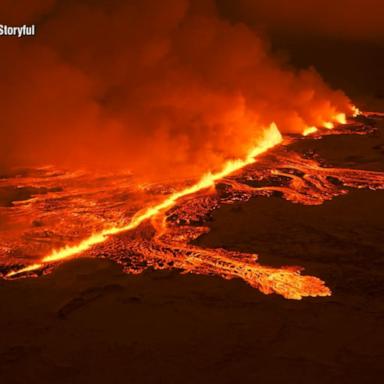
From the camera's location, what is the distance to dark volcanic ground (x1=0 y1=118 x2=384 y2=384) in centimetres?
252

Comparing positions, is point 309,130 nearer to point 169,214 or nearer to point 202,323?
point 169,214

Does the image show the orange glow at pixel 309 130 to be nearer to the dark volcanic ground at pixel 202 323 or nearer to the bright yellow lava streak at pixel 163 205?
the bright yellow lava streak at pixel 163 205

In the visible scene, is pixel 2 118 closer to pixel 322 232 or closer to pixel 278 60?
pixel 322 232

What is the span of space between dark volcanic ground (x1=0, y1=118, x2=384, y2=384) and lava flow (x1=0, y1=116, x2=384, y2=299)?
0.57ft

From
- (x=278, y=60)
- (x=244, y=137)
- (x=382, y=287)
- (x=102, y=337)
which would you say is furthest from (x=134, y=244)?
(x=278, y=60)

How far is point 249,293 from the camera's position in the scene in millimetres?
3299

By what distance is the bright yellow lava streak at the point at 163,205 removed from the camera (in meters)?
3.99

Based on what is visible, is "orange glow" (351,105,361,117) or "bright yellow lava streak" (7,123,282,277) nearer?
"bright yellow lava streak" (7,123,282,277)
